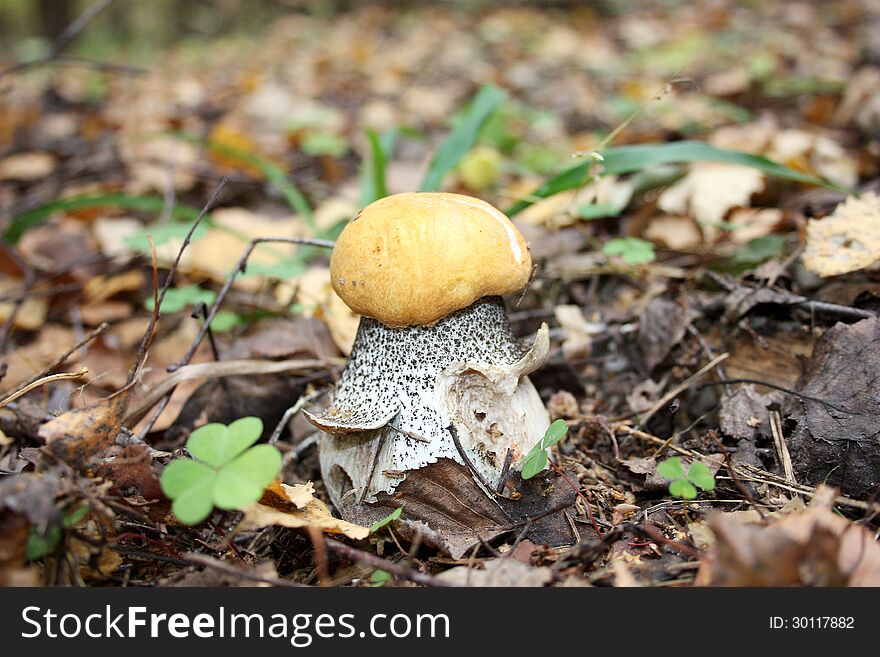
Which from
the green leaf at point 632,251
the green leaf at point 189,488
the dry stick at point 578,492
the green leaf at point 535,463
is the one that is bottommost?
the dry stick at point 578,492

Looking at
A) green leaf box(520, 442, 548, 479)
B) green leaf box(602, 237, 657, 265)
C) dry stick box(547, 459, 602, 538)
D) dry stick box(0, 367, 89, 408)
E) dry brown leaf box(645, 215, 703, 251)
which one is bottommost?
dry stick box(547, 459, 602, 538)

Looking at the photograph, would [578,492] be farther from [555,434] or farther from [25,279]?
[25,279]

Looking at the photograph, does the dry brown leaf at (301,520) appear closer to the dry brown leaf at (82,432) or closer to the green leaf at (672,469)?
the dry brown leaf at (82,432)

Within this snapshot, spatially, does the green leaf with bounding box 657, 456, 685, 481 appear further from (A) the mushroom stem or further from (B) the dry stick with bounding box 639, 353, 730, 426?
(B) the dry stick with bounding box 639, 353, 730, 426

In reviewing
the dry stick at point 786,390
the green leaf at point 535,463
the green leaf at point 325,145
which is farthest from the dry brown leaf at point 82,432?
the green leaf at point 325,145

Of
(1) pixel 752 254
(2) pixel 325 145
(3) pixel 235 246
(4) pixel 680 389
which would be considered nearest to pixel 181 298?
(3) pixel 235 246

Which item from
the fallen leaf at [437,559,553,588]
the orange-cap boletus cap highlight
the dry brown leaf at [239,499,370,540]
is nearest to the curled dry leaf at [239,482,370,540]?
the dry brown leaf at [239,499,370,540]
